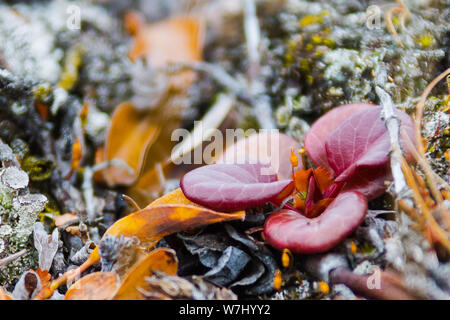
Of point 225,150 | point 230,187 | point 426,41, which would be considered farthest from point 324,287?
point 426,41

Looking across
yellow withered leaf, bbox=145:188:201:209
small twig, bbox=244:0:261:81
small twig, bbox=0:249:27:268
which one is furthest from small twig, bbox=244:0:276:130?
small twig, bbox=0:249:27:268

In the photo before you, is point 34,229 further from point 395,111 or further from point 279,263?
point 395,111

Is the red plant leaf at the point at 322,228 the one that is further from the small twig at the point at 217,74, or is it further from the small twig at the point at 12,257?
the small twig at the point at 217,74

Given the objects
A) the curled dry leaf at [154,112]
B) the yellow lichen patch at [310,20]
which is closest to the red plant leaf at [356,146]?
the yellow lichen patch at [310,20]

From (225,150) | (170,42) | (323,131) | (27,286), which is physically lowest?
(27,286)

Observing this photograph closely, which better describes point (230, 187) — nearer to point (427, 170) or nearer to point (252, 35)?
point (427, 170)

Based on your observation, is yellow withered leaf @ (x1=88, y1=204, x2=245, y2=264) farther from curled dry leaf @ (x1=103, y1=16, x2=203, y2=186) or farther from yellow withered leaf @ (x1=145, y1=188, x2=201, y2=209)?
curled dry leaf @ (x1=103, y1=16, x2=203, y2=186)

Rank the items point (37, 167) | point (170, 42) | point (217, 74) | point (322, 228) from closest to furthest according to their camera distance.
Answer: point (322, 228) < point (37, 167) < point (217, 74) < point (170, 42)
